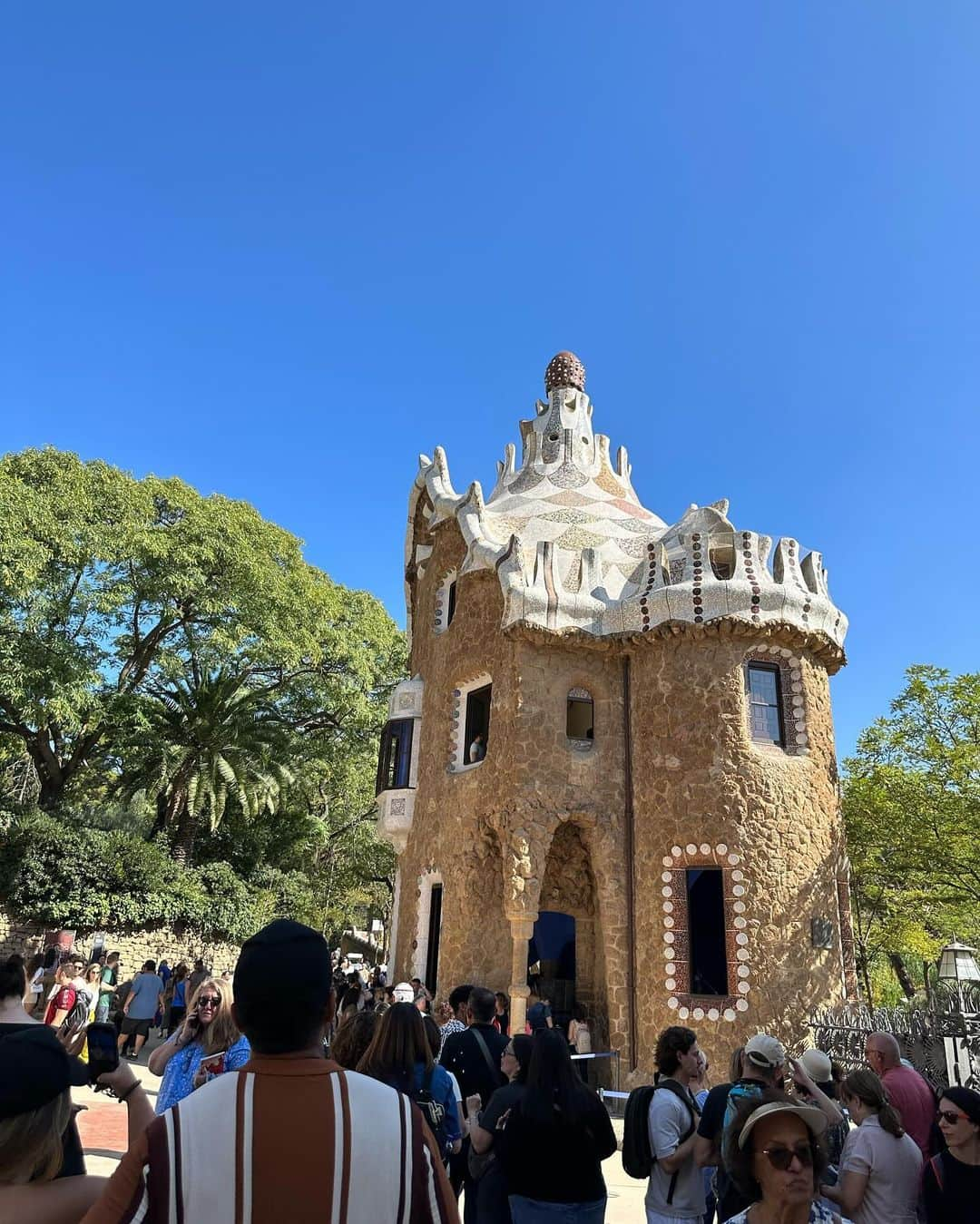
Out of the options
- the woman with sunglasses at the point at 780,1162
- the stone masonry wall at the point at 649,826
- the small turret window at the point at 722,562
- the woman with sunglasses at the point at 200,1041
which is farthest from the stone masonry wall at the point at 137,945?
the woman with sunglasses at the point at 780,1162

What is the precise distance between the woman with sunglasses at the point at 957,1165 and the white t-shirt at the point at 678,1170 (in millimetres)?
933

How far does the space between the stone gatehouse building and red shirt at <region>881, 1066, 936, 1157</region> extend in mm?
7951

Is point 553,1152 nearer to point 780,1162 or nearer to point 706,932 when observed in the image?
point 780,1162

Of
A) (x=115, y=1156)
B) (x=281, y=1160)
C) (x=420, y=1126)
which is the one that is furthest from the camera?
(x=115, y=1156)

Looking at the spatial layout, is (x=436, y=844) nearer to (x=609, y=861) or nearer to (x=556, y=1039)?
(x=609, y=861)

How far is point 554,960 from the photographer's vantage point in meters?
15.5

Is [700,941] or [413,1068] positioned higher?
[700,941]

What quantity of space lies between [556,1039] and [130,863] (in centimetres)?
2015

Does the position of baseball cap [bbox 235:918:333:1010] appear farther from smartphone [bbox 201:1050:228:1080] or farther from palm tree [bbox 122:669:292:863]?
palm tree [bbox 122:669:292:863]

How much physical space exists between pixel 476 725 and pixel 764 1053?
1255cm

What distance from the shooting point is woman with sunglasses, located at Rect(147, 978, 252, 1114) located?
375 centimetres

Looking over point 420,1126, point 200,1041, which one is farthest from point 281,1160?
point 200,1041

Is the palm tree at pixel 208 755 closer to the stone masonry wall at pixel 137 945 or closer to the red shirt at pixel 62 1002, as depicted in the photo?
the stone masonry wall at pixel 137 945

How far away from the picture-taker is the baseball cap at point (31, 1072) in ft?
6.21
